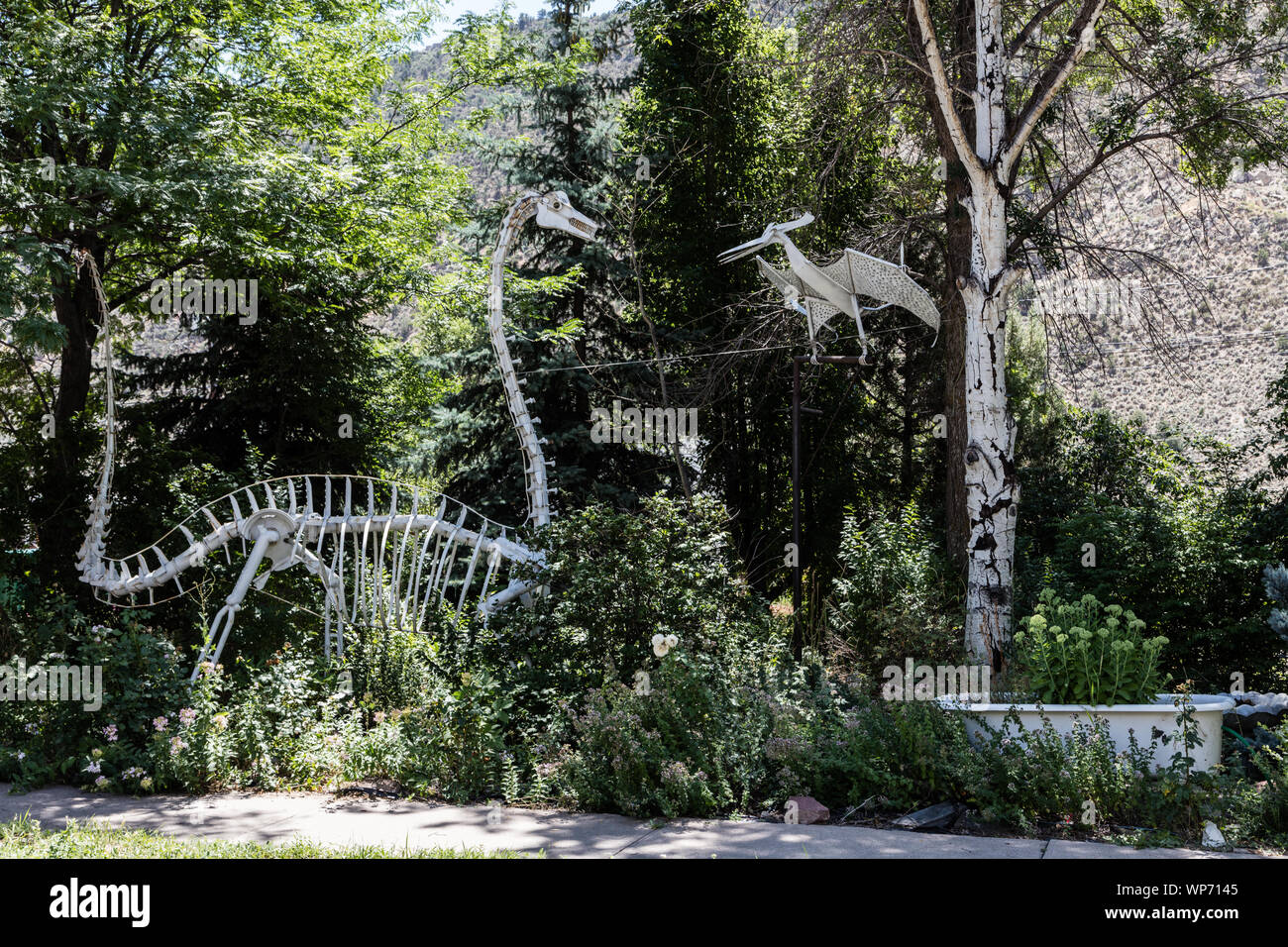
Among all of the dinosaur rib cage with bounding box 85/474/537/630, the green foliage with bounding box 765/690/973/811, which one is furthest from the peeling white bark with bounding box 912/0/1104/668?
the dinosaur rib cage with bounding box 85/474/537/630

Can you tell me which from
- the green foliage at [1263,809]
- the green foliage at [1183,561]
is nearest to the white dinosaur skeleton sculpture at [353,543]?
the green foliage at [1263,809]

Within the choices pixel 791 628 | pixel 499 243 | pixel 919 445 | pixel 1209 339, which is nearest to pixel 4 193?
pixel 499 243

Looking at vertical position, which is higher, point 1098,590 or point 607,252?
point 607,252

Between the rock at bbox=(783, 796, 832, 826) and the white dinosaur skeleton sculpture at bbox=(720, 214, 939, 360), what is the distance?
421cm

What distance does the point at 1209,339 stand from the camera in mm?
20781

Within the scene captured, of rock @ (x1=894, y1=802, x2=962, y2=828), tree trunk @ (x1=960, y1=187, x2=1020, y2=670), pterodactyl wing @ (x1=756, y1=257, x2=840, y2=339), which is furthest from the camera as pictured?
pterodactyl wing @ (x1=756, y1=257, x2=840, y2=339)

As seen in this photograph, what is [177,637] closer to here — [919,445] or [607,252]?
[607,252]

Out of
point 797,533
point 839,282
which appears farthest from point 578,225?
point 797,533

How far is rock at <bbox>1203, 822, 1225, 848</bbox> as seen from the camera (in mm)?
4930

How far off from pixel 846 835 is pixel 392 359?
38.7 feet

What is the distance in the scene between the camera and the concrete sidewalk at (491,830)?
15.8ft

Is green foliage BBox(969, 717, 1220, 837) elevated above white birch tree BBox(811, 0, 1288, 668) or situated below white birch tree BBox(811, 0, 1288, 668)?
below

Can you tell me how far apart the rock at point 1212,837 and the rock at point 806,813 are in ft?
6.34

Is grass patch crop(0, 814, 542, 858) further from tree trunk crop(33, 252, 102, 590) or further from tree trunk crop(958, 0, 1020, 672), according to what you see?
tree trunk crop(33, 252, 102, 590)
